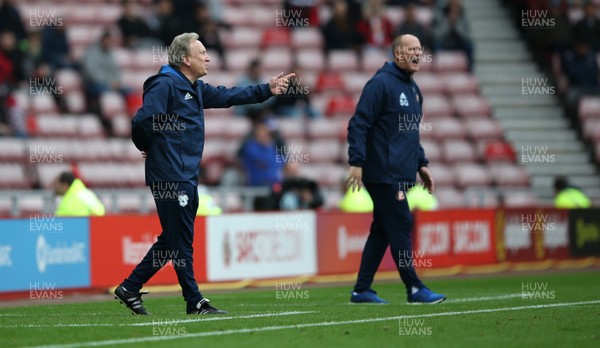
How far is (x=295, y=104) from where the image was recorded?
25000 mm

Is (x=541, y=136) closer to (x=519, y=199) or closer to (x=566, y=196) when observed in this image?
(x=519, y=199)

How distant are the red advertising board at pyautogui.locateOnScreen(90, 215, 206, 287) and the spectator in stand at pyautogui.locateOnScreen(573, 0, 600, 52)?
46.6 ft

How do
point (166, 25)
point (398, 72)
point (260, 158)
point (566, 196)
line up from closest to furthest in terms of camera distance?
1. point (398, 72)
2. point (260, 158)
3. point (166, 25)
4. point (566, 196)

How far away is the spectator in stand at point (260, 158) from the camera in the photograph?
72.8ft

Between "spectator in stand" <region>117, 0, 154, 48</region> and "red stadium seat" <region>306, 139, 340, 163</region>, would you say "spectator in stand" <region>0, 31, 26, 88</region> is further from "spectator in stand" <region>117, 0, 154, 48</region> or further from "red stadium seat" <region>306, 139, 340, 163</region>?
"red stadium seat" <region>306, 139, 340, 163</region>

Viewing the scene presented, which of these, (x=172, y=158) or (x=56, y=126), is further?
(x=56, y=126)

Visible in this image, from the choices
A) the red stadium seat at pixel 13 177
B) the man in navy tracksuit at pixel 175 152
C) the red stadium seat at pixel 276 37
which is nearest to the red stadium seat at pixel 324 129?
the red stadium seat at pixel 276 37

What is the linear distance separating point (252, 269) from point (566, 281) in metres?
4.34

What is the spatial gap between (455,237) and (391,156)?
8.83 metres

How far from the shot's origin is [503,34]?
32.0 meters

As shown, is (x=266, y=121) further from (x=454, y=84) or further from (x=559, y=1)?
(x=559, y=1)

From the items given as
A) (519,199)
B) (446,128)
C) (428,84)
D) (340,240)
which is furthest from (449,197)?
(340,240)

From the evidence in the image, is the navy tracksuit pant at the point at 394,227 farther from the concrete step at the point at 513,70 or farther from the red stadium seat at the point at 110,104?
the concrete step at the point at 513,70

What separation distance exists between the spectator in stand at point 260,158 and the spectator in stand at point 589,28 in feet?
32.9
